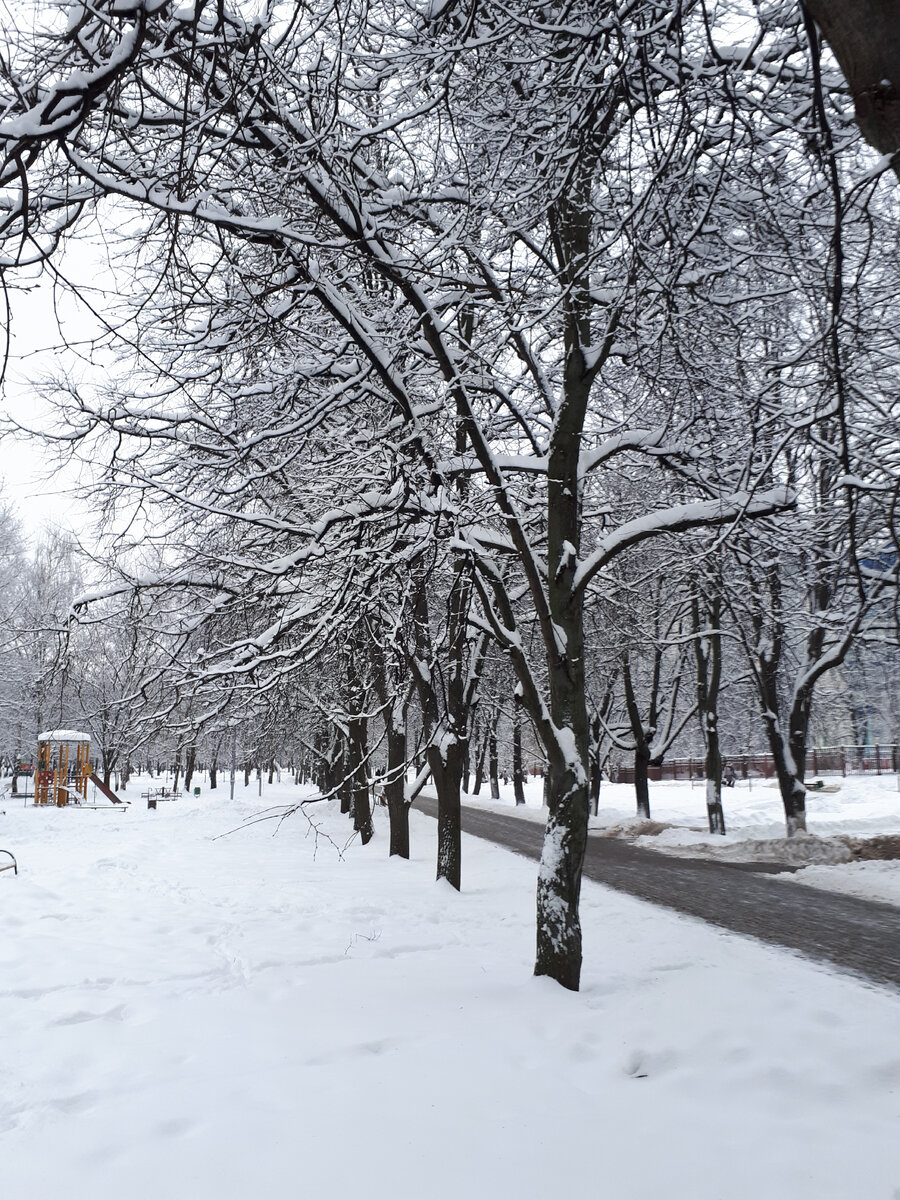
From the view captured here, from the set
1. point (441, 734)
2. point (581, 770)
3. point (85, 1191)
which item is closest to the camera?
point (85, 1191)

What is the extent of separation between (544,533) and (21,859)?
13.3m

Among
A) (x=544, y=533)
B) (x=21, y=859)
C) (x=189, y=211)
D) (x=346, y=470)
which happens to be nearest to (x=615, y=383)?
(x=544, y=533)

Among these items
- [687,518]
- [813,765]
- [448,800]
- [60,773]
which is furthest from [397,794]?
[813,765]

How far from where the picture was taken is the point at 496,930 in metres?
8.70

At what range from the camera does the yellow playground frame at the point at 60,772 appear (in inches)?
1276

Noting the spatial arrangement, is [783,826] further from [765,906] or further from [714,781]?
[765,906]

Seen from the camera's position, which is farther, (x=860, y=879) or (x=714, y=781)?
(x=714, y=781)

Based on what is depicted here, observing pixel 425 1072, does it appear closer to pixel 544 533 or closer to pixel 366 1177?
pixel 366 1177

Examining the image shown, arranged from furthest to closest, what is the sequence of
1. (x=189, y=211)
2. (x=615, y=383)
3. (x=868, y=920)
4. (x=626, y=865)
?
1. (x=626, y=865)
2. (x=868, y=920)
3. (x=615, y=383)
4. (x=189, y=211)

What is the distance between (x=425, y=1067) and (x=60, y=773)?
109 feet

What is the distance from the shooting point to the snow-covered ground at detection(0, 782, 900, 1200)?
10.9 ft

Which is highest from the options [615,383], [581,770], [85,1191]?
[615,383]

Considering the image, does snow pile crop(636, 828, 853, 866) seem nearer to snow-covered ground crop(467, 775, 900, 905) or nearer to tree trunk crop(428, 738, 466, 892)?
snow-covered ground crop(467, 775, 900, 905)

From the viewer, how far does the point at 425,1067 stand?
439cm
